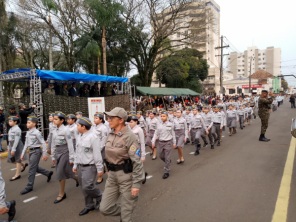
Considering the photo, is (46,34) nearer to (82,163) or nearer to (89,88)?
(89,88)

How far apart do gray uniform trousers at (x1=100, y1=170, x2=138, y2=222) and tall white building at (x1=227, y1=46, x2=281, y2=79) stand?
117m

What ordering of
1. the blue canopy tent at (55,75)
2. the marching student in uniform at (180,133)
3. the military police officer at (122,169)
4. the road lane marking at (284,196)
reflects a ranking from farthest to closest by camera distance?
the blue canopy tent at (55,75) < the marching student in uniform at (180,133) < the road lane marking at (284,196) < the military police officer at (122,169)

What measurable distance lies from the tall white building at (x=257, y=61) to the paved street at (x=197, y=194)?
11280 cm

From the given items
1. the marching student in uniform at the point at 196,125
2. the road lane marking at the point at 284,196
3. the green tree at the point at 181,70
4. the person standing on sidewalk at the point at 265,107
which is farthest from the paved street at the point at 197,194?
the green tree at the point at 181,70

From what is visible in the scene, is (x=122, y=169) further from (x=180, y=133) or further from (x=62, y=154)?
(x=180, y=133)

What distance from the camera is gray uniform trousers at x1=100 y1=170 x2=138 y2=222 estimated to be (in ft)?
11.4

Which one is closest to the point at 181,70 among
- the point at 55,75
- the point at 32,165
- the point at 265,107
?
the point at 55,75

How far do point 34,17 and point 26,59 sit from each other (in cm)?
768

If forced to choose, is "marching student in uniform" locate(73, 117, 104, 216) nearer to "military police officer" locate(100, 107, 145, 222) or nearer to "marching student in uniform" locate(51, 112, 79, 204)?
"marching student in uniform" locate(51, 112, 79, 204)

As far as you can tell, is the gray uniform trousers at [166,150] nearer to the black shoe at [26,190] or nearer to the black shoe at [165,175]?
the black shoe at [165,175]

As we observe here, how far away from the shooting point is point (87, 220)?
4.43 metres

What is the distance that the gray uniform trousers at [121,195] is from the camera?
3.47 m

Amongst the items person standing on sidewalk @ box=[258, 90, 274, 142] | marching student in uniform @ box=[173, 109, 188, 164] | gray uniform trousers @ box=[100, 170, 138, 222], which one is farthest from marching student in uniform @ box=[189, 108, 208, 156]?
gray uniform trousers @ box=[100, 170, 138, 222]

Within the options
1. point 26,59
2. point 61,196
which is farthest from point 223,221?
point 26,59
